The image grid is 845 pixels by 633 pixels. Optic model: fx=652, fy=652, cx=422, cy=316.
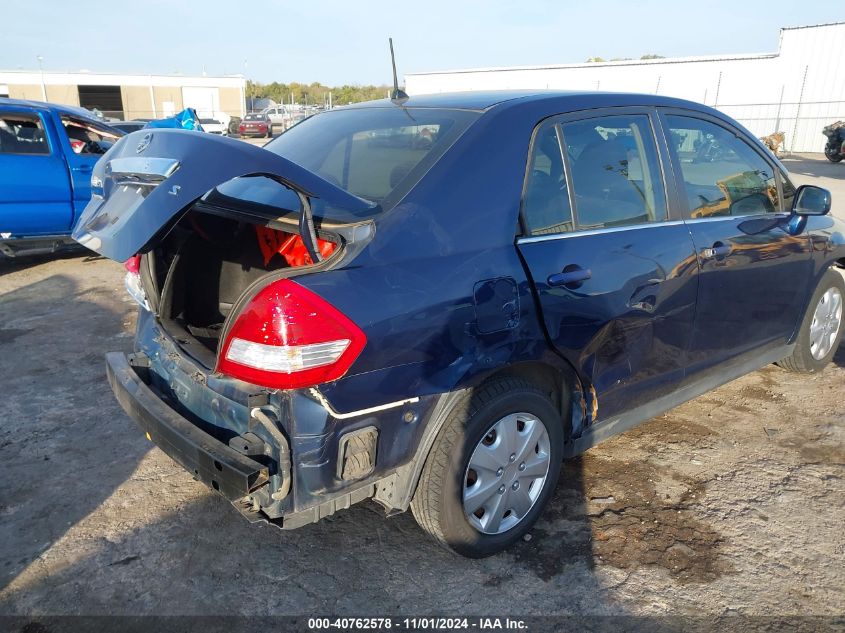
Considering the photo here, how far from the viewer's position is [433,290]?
222 centimetres

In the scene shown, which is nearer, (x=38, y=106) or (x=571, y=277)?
(x=571, y=277)

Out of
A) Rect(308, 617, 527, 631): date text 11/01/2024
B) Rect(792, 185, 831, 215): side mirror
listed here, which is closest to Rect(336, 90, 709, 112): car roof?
Rect(792, 185, 831, 215): side mirror

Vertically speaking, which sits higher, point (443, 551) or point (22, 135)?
point (22, 135)

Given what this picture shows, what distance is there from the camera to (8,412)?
12.8ft

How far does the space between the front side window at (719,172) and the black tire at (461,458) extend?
1430 mm

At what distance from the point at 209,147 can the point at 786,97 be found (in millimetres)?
29466

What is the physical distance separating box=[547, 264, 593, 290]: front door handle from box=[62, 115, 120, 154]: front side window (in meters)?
7.06

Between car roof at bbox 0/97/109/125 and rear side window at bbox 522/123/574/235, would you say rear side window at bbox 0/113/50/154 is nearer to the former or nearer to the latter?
car roof at bbox 0/97/109/125

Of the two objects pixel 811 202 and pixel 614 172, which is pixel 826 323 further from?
pixel 614 172

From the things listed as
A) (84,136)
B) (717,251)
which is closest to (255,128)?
(84,136)

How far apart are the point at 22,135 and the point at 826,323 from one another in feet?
25.8

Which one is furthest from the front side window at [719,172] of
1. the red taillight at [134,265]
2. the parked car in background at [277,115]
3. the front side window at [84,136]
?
the parked car in background at [277,115]

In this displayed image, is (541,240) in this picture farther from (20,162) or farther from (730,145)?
(20,162)

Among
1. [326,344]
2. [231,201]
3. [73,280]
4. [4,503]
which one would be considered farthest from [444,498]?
[73,280]
